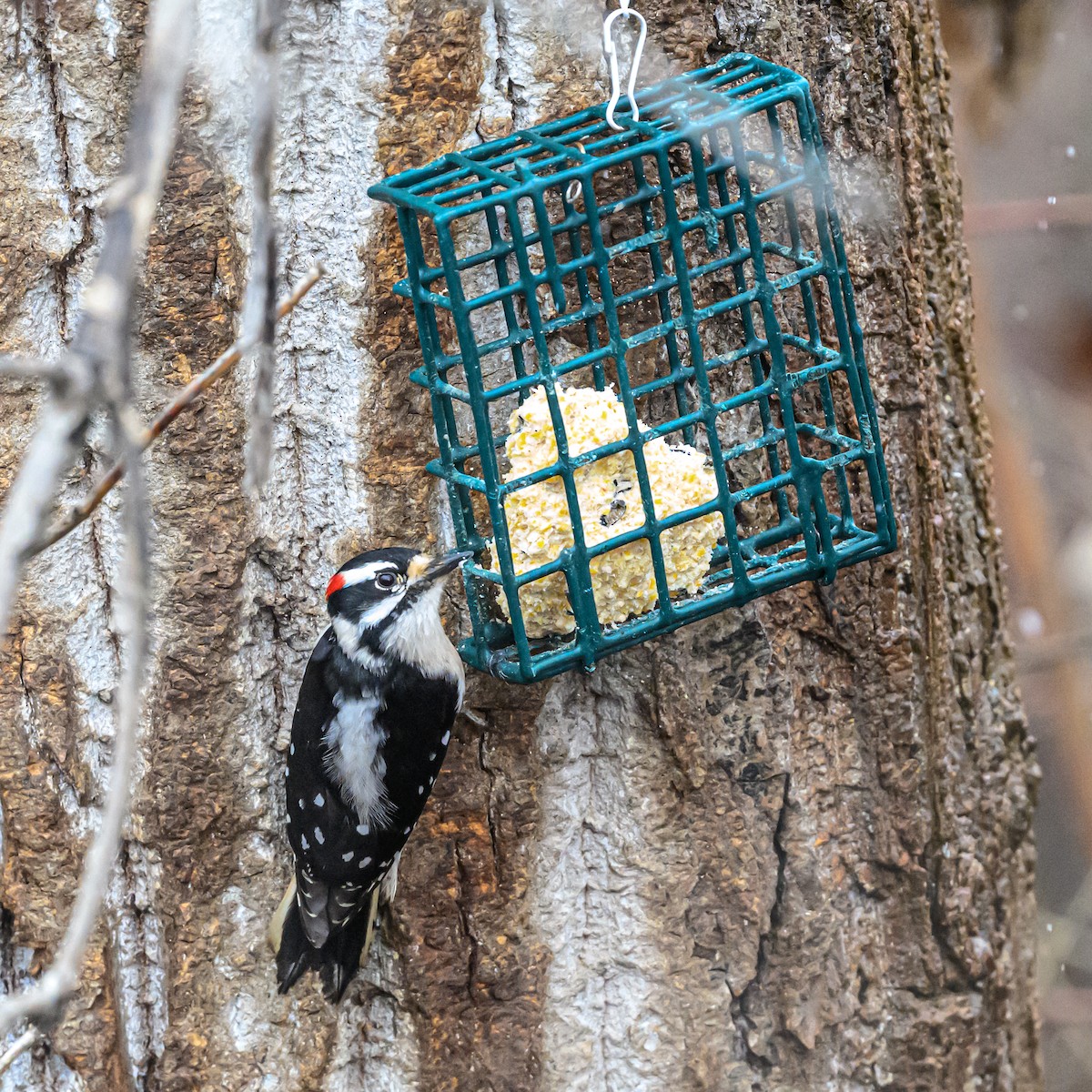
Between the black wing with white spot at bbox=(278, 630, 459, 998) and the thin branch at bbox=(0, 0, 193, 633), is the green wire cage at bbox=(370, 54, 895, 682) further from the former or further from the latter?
the thin branch at bbox=(0, 0, 193, 633)

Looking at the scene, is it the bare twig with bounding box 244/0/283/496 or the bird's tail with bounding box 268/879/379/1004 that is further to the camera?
the bird's tail with bounding box 268/879/379/1004

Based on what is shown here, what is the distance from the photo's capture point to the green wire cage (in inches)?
87.0

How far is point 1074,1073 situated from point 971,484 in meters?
2.91

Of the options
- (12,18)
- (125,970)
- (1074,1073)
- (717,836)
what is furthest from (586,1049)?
(1074,1073)

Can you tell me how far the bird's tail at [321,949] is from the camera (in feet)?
8.55

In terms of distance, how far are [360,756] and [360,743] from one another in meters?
0.03

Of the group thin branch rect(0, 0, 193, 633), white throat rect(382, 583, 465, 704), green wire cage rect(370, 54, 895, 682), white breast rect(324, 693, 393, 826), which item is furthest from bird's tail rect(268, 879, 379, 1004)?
thin branch rect(0, 0, 193, 633)

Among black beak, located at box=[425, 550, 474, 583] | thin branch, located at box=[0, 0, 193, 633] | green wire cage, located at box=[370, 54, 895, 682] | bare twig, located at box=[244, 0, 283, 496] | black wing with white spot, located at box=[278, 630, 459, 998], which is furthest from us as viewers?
black wing with white spot, located at box=[278, 630, 459, 998]

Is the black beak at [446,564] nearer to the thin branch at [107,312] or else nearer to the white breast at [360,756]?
the white breast at [360,756]

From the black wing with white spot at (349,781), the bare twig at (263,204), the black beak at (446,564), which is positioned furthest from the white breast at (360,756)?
the bare twig at (263,204)

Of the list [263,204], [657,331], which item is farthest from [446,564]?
[263,204]

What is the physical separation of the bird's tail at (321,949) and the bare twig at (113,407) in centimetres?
184

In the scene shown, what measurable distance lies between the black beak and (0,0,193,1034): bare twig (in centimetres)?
157

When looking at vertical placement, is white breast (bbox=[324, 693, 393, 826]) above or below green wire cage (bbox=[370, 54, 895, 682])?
below
